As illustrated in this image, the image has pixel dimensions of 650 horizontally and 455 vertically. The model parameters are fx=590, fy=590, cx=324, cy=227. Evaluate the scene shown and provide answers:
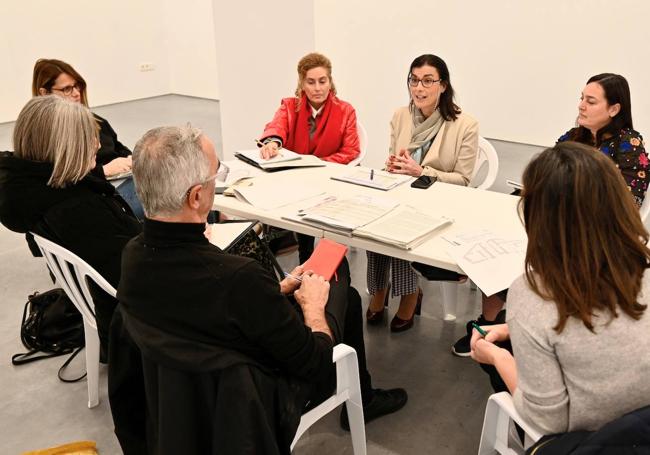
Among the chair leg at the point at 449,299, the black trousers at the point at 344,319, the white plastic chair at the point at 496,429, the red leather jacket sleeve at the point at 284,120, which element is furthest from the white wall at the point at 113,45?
the white plastic chair at the point at 496,429

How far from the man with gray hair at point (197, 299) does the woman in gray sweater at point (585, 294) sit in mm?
541

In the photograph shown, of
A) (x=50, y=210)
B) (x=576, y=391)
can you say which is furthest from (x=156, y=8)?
(x=576, y=391)

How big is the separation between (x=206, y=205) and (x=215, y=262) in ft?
0.55

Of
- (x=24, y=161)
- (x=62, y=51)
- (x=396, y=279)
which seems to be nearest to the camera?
(x=24, y=161)

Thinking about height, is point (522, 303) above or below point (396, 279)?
above

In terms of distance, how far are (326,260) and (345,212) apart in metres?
0.40

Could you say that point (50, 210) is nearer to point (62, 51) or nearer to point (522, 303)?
point (522, 303)

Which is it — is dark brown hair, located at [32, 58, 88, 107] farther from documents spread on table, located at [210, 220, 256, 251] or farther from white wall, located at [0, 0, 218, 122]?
white wall, located at [0, 0, 218, 122]

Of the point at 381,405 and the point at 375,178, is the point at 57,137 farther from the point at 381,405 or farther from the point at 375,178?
the point at 381,405

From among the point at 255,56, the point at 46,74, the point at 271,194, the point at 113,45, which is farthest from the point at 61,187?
the point at 113,45

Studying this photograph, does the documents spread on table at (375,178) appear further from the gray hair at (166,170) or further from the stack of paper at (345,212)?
the gray hair at (166,170)

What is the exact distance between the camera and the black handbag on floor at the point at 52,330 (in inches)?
107

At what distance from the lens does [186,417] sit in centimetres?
133

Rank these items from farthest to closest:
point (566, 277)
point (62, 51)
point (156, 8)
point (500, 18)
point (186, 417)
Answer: point (156, 8) < point (62, 51) < point (500, 18) < point (186, 417) < point (566, 277)
